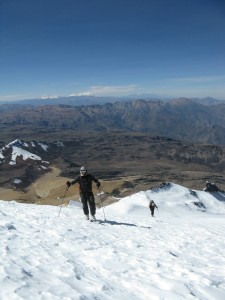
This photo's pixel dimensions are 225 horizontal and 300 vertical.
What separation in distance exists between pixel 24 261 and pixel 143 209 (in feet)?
166

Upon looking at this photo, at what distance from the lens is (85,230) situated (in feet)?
54.9

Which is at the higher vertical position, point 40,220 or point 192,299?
point 192,299

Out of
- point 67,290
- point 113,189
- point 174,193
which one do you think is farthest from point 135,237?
point 113,189

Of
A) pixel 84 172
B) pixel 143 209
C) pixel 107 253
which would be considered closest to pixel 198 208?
pixel 143 209

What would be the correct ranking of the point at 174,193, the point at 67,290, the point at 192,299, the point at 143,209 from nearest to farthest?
the point at 67,290 < the point at 192,299 < the point at 143,209 < the point at 174,193

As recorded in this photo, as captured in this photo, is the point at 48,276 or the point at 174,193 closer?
the point at 48,276

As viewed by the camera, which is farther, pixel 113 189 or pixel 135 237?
pixel 113 189

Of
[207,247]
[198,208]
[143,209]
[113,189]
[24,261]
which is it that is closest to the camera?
[24,261]

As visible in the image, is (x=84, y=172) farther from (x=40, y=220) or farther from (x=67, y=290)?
(x=67, y=290)

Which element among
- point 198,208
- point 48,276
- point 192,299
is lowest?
point 198,208

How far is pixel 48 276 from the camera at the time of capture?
8.95 meters

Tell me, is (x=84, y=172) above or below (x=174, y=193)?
above

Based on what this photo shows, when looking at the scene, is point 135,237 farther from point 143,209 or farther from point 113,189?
point 113,189

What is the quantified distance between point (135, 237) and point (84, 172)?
475 cm
